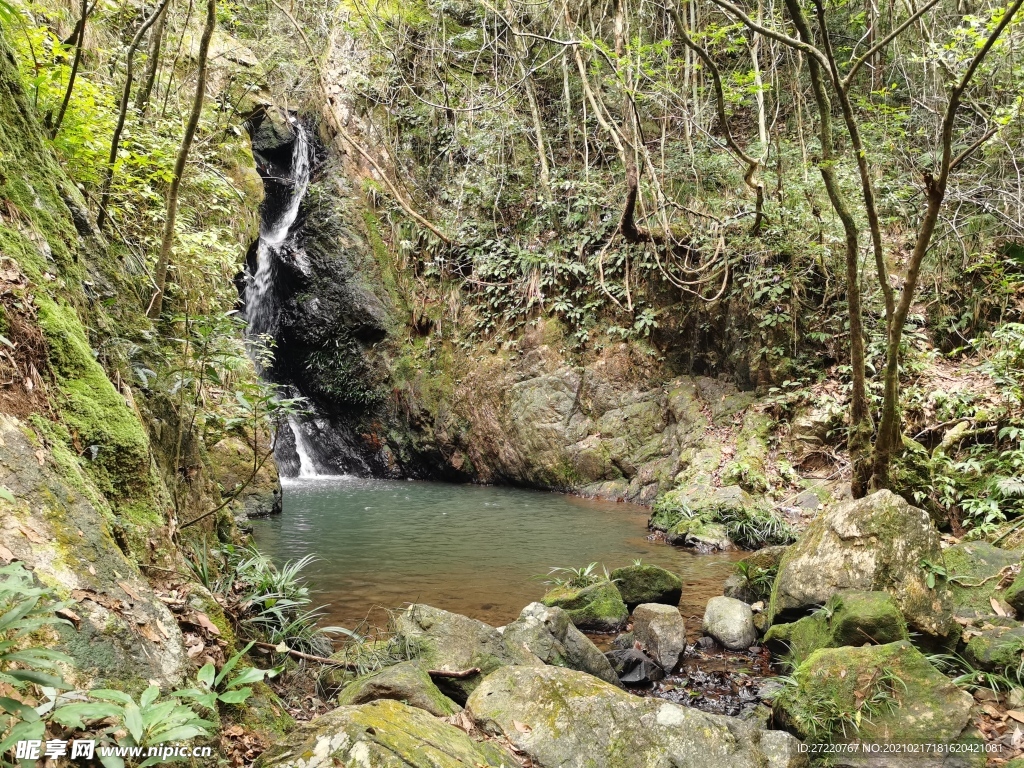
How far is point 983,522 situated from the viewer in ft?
20.3

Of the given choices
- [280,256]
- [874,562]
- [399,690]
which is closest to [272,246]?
[280,256]

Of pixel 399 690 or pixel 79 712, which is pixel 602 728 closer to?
pixel 399 690

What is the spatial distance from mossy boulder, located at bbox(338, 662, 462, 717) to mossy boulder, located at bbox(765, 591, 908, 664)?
→ 9.08 feet

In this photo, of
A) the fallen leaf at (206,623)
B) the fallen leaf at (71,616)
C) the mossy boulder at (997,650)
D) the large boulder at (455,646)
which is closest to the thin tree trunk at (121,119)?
the fallen leaf at (206,623)

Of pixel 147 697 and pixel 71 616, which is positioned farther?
pixel 71 616

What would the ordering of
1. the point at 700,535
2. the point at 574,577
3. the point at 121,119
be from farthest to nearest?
the point at 700,535 < the point at 574,577 < the point at 121,119

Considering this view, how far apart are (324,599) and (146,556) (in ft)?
11.1

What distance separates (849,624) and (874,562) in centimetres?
75

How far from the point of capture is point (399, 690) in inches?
117

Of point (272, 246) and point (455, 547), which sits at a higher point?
point (272, 246)

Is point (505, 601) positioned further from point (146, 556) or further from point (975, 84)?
point (975, 84)

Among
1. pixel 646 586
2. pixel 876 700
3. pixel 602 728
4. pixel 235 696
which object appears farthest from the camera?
pixel 646 586

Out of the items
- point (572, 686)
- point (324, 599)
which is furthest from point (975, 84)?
point (324, 599)

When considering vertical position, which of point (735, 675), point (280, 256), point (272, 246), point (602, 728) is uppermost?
point (272, 246)
